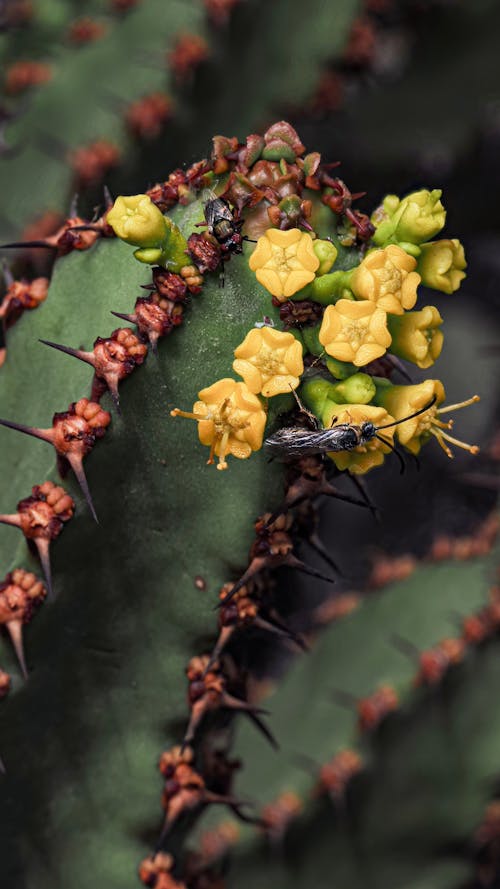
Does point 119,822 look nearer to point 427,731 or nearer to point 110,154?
point 427,731

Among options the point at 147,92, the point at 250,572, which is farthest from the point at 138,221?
the point at 147,92

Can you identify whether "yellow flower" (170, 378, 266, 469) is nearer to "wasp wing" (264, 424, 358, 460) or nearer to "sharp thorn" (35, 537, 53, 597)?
"wasp wing" (264, 424, 358, 460)

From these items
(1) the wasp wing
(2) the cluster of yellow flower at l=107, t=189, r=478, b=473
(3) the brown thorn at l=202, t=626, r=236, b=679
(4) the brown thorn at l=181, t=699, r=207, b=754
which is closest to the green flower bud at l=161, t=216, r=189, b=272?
(2) the cluster of yellow flower at l=107, t=189, r=478, b=473

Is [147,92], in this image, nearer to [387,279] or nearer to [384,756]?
[387,279]

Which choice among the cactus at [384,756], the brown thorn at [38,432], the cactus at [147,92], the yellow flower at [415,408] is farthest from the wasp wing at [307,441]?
the cactus at [384,756]

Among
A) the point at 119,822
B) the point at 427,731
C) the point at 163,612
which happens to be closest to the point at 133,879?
the point at 119,822
